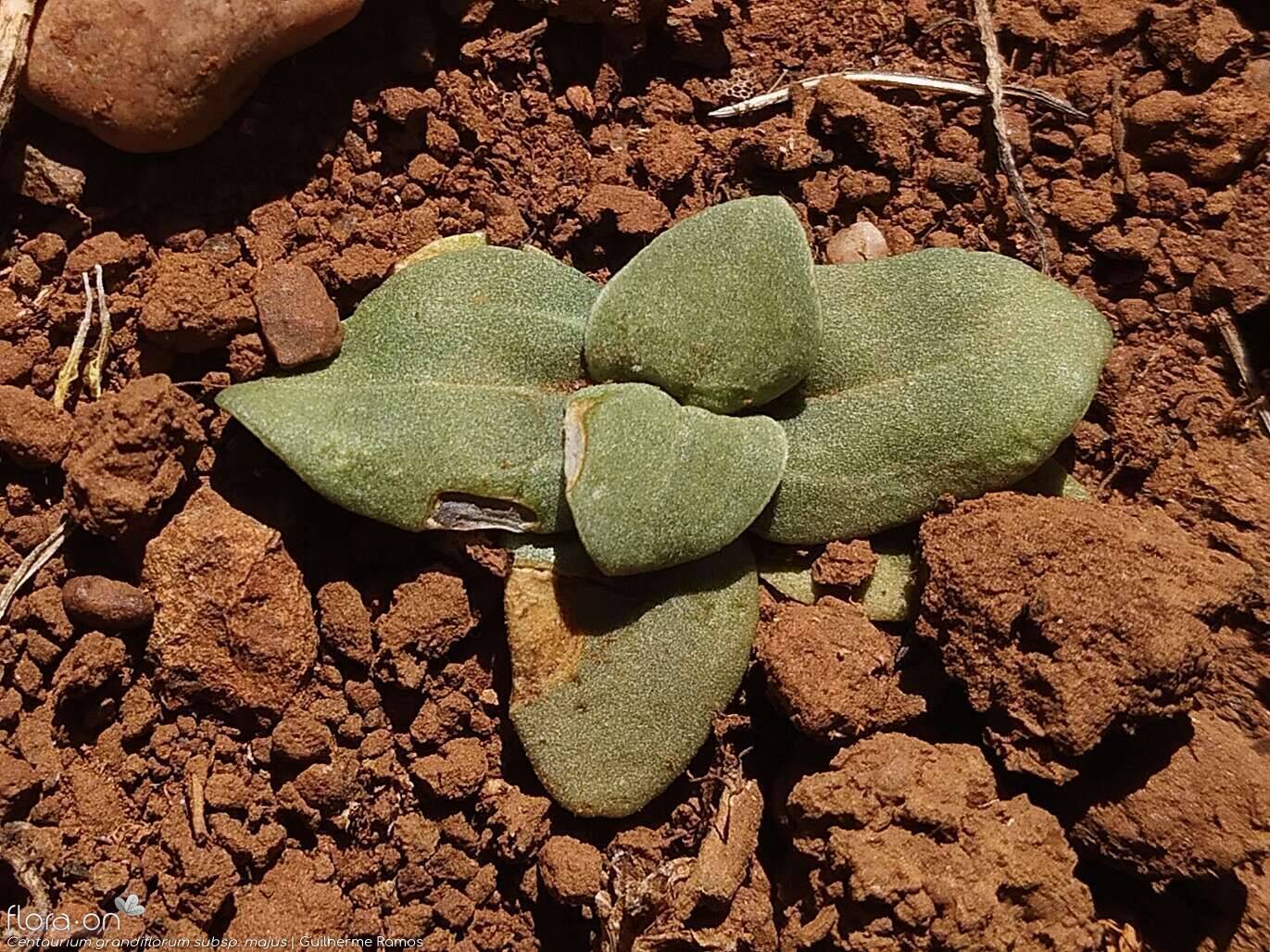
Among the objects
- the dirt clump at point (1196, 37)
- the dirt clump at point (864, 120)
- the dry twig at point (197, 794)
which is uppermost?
the dirt clump at point (1196, 37)

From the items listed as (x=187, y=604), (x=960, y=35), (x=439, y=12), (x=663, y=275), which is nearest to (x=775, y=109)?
(x=960, y=35)

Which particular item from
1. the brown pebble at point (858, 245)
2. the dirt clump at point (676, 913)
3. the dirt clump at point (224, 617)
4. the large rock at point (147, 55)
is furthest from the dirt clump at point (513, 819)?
the large rock at point (147, 55)

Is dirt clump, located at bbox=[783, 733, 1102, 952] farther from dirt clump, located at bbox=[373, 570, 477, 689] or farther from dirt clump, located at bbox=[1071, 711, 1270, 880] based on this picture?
dirt clump, located at bbox=[373, 570, 477, 689]

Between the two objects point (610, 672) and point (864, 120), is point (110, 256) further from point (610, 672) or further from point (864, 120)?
point (864, 120)

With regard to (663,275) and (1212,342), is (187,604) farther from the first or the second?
(1212,342)

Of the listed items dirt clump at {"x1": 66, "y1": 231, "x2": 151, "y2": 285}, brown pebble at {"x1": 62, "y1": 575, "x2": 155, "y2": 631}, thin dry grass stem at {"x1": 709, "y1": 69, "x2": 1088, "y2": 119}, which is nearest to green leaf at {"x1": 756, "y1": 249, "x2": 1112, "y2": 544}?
thin dry grass stem at {"x1": 709, "y1": 69, "x2": 1088, "y2": 119}

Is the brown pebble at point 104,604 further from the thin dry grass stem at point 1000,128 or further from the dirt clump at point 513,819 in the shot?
the thin dry grass stem at point 1000,128

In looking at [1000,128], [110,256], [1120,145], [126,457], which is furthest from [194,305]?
[1120,145]
